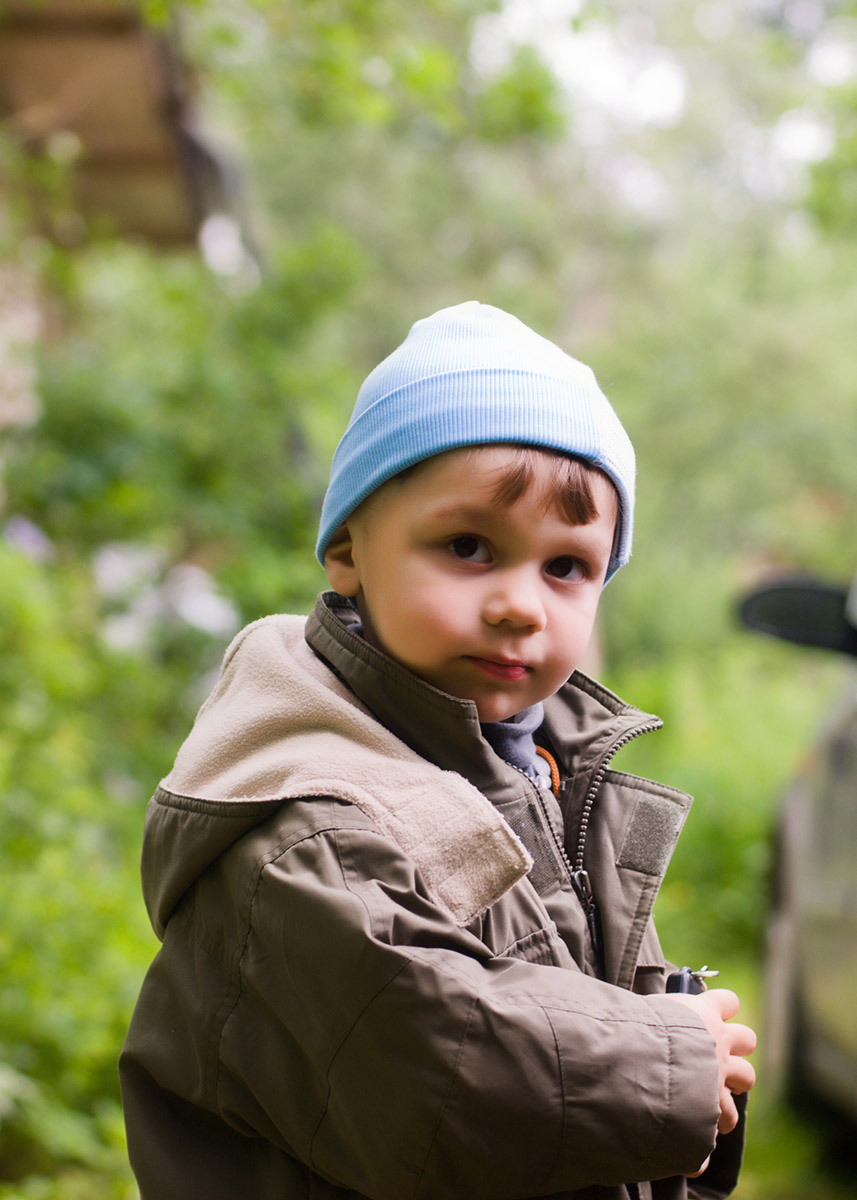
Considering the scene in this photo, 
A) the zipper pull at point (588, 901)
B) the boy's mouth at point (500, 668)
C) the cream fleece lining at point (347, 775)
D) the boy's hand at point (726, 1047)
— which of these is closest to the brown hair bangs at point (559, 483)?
the boy's mouth at point (500, 668)

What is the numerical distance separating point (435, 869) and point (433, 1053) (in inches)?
6.9

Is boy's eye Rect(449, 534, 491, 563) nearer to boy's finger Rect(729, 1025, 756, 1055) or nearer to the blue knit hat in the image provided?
the blue knit hat

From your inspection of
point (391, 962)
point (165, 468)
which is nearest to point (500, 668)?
point (391, 962)

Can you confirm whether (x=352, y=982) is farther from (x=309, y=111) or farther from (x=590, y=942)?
(x=309, y=111)

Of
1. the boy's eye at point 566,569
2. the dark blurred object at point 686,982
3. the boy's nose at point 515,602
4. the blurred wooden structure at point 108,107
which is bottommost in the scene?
the dark blurred object at point 686,982

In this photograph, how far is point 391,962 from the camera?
105cm

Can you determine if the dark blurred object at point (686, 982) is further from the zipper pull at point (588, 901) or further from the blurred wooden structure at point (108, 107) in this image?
the blurred wooden structure at point (108, 107)

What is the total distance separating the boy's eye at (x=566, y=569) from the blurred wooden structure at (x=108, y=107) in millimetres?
5063

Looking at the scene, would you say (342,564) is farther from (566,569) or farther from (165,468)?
(165,468)

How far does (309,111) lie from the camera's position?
678cm

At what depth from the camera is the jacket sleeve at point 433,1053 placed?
3.45ft

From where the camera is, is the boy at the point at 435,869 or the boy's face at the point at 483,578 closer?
the boy at the point at 435,869

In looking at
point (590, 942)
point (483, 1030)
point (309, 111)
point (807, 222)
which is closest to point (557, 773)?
point (590, 942)

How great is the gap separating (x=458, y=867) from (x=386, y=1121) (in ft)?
0.78
